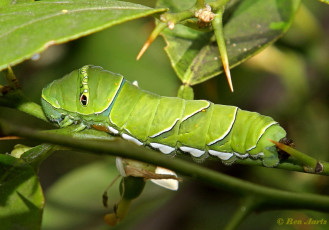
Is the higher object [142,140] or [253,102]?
[142,140]

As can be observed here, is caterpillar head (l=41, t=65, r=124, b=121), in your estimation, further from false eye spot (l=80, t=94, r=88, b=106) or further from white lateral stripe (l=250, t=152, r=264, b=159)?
white lateral stripe (l=250, t=152, r=264, b=159)

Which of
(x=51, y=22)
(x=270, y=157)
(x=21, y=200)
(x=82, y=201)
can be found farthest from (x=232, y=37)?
(x=82, y=201)

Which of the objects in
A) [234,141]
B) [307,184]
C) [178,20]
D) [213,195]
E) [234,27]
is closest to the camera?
[178,20]

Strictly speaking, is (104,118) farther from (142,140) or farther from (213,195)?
(213,195)

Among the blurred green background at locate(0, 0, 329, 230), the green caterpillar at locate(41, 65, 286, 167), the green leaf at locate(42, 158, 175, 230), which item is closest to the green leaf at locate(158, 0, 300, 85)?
the green caterpillar at locate(41, 65, 286, 167)

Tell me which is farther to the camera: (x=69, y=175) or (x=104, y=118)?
(x=69, y=175)

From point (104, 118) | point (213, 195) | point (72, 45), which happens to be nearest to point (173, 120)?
point (104, 118)

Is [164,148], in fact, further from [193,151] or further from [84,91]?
[84,91]
